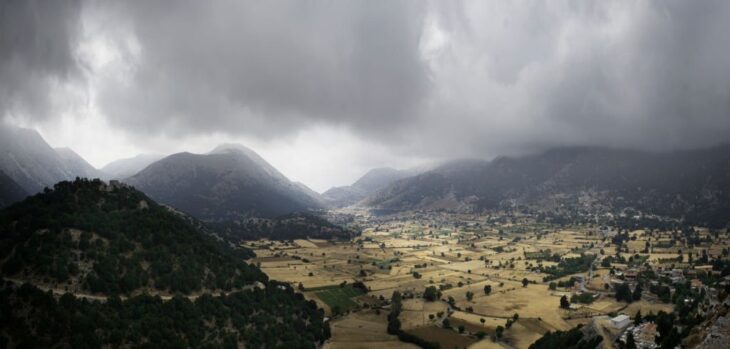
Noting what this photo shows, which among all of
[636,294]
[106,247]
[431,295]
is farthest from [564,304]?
[106,247]

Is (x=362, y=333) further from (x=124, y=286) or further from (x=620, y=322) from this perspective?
(x=620, y=322)

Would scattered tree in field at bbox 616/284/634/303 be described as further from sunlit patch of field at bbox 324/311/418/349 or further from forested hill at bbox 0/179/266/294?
forested hill at bbox 0/179/266/294

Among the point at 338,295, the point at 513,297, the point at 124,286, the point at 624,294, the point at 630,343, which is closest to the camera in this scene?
the point at 630,343

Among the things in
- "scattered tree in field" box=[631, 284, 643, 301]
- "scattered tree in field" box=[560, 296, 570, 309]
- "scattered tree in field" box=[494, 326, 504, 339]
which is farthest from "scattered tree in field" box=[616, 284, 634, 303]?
"scattered tree in field" box=[494, 326, 504, 339]

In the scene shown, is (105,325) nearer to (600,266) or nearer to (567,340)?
(567,340)

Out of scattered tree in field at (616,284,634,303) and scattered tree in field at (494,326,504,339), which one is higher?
scattered tree in field at (616,284,634,303)

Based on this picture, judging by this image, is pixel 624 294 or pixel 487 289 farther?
pixel 487 289

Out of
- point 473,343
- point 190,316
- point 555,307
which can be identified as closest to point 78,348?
point 190,316
